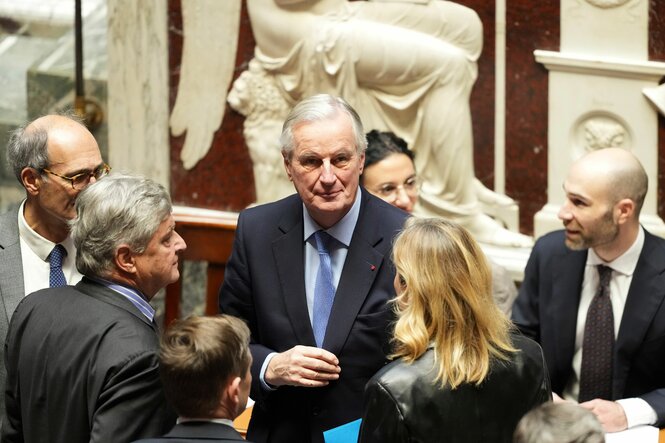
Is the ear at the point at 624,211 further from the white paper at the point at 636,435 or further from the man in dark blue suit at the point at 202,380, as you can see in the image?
the man in dark blue suit at the point at 202,380

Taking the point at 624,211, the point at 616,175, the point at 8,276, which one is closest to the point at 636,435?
the point at 624,211

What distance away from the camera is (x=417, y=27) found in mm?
5449

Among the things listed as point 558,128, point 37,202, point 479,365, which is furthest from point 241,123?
point 479,365

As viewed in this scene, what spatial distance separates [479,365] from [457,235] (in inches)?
12.5

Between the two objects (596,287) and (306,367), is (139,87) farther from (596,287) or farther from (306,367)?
(306,367)

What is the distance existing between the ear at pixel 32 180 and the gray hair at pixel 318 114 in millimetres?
772

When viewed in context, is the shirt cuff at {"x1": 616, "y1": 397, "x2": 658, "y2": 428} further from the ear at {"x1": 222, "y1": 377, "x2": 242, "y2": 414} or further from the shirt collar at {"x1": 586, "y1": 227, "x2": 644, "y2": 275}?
the ear at {"x1": 222, "y1": 377, "x2": 242, "y2": 414}

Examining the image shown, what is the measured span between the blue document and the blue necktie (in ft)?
0.93

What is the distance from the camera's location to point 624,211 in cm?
387

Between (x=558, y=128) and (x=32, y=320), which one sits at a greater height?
(x=558, y=128)

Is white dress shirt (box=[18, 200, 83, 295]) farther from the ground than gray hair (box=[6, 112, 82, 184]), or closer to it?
closer to it

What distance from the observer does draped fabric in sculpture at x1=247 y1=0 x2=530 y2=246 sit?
17.7ft

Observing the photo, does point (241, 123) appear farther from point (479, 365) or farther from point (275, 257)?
point (479, 365)

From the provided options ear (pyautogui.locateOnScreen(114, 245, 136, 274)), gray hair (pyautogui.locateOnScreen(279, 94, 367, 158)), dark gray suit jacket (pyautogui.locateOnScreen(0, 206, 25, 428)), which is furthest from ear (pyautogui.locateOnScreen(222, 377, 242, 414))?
dark gray suit jacket (pyautogui.locateOnScreen(0, 206, 25, 428))
